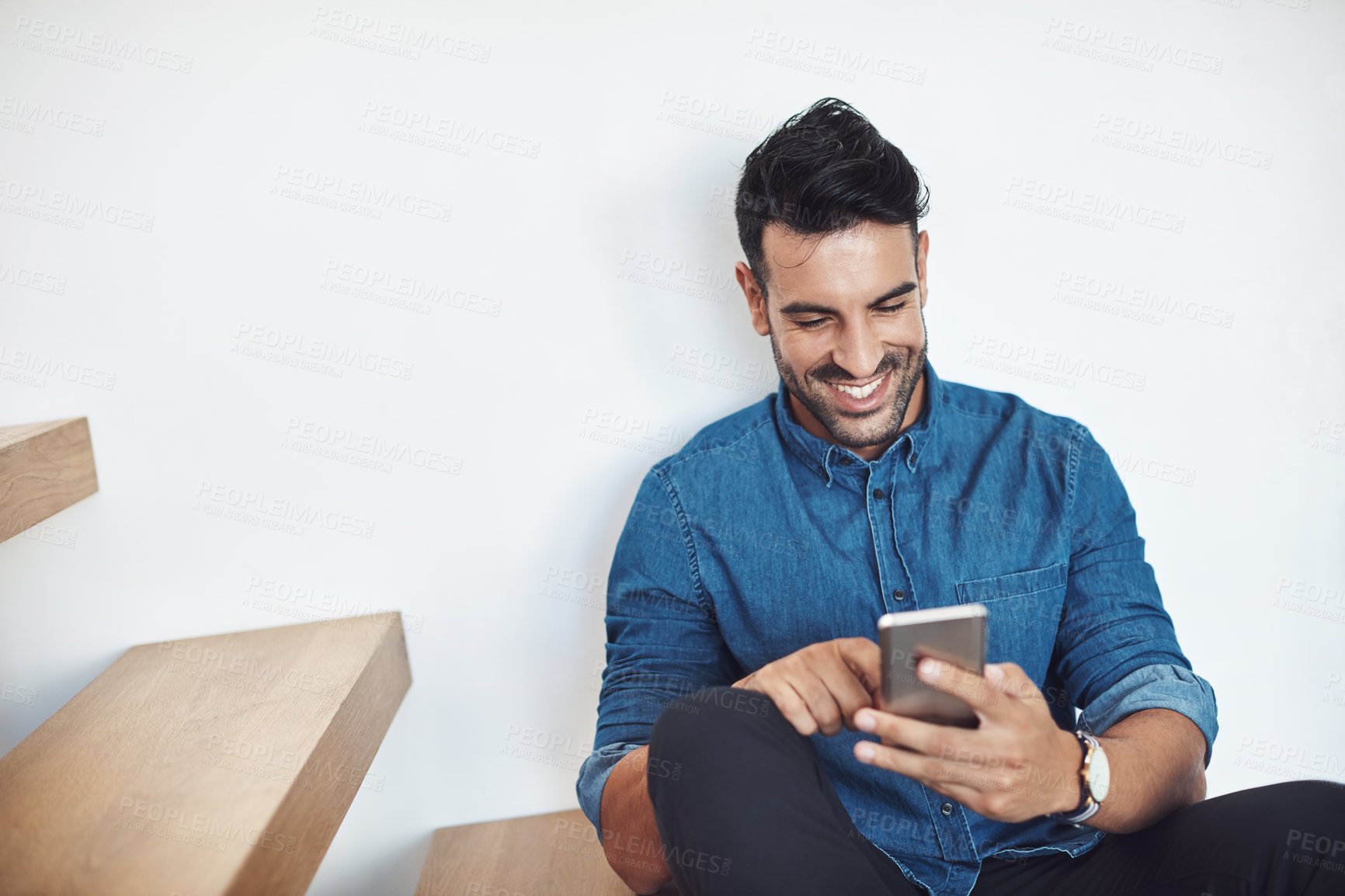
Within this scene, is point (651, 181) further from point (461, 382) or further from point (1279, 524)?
point (1279, 524)

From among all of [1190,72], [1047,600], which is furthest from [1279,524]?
[1190,72]

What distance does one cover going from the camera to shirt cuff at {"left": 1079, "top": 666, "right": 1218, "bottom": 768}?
3.46 feet

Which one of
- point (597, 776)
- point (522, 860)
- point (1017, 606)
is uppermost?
point (1017, 606)

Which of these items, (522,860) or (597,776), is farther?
(522,860)

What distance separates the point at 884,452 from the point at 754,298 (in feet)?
0.94

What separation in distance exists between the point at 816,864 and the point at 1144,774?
0.42 metres

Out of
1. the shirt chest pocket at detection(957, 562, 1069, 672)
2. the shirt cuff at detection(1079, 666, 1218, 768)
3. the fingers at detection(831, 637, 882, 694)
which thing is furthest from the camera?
the shirt chest pocket at detection(957, 562, 1069, 672)

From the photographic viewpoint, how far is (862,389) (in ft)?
3.89

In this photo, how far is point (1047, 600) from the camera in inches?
46.8

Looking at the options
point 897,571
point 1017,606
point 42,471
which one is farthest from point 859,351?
point 42,471

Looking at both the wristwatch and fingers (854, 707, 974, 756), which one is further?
the wristwatch

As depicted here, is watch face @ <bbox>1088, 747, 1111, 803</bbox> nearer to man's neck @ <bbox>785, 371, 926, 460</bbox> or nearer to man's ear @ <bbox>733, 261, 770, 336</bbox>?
man's neck @ <bbox>785, 371, 926, 460</bbox>

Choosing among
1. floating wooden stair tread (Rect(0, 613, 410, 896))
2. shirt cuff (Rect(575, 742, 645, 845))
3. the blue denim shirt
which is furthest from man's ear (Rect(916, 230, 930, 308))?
floating wooden stair tread (Rect(0, 613, 410, 896))

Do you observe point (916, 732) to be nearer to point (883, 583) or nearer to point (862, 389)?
point (883, 583)
